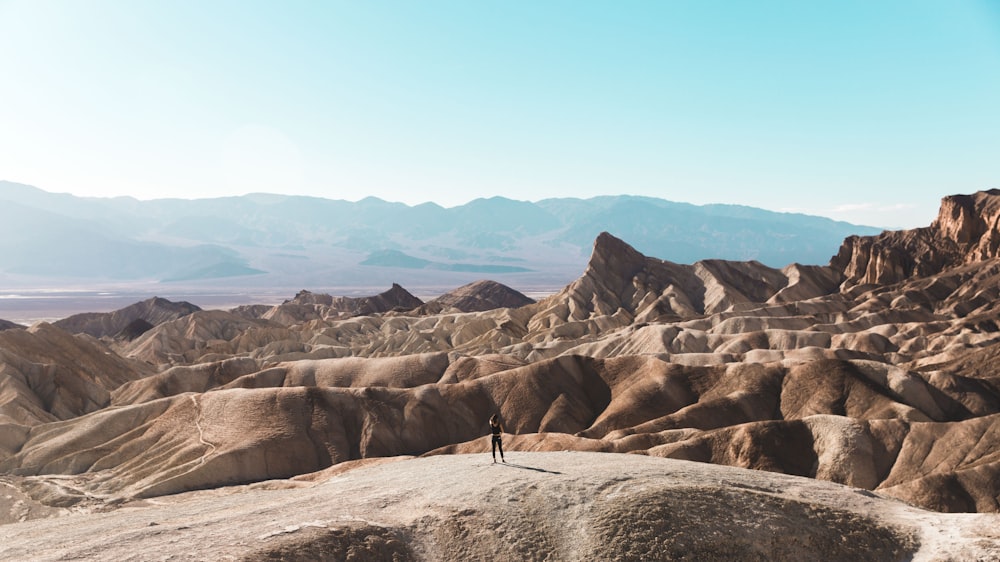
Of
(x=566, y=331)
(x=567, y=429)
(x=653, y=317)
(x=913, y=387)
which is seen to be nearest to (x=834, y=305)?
(x=653, y=317)

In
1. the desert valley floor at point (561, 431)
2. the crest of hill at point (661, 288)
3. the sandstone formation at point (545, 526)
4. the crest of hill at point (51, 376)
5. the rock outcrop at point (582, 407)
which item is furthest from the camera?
the crest of hill at point (661, 288)

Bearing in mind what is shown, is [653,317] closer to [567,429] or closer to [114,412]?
[567,429]

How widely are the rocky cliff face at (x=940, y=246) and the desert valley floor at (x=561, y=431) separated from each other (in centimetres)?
59

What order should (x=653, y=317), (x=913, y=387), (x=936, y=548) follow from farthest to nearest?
(x=653, y=317), (x=913, y=387), (x=936, y=548)

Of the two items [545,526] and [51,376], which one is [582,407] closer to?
[545,526]

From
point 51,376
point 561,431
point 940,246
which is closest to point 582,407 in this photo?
point 561,431

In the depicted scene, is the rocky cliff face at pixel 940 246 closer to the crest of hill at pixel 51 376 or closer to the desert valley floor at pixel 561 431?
the desert valley floor at pixel 561 431

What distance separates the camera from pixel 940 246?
16912cm

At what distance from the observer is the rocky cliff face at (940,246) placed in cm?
15750

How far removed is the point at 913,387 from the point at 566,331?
244 feet

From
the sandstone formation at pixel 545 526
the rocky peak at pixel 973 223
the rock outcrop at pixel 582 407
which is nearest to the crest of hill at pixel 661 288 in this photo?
the rocky peak at pixel 973 223

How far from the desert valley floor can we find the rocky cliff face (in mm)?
592

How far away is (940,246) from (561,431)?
138412 mm

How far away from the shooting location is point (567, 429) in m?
72.9
